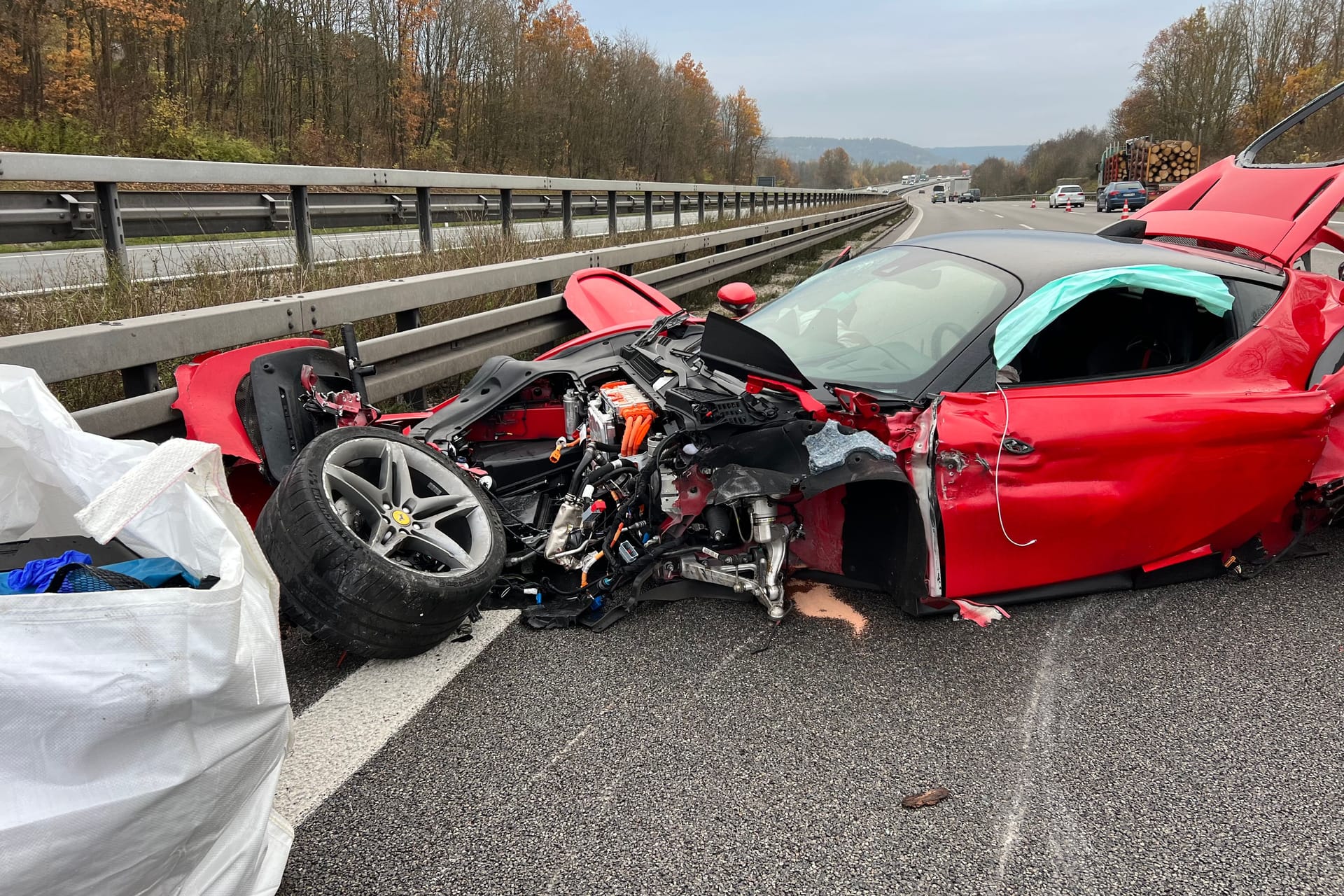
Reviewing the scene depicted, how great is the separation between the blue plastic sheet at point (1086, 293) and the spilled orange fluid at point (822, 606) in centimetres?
108

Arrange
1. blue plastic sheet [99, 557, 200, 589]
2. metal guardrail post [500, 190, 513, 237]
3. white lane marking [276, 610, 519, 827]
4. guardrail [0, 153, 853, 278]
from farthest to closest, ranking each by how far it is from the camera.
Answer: metal guardrail post [500, 190, 513, 237]
guardrail [0, 153, 853, 278]
white lane marking [276, 610, 519, 827]
blue plastic sheet [99, 557, 200, 589]

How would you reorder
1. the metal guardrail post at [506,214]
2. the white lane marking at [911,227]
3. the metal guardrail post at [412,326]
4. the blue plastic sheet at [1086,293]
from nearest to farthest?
1. the blue plastic sheet at [1086,293]
2. the metal guardrail post at [412,326]
3. the metal guardrail post at [506,214]
4. the white lane marking at [911,227]

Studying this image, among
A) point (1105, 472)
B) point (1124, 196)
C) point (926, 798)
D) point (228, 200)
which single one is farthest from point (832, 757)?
point (1124, 196)

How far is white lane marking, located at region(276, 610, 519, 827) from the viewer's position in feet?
6.98

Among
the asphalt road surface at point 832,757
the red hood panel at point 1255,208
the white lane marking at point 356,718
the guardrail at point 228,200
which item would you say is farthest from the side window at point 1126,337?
the guardrail at point 228,200

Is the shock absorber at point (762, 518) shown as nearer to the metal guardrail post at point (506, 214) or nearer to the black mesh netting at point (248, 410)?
the black mesh netting at point (248, 410)

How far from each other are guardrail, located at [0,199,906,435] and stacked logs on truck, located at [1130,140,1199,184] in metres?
48.5

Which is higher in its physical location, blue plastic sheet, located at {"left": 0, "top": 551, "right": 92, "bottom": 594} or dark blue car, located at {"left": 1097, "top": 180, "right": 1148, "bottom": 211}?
dark blue car, located at {"left": 1097, "top": 180, "right": 1148, "bottom": 211}

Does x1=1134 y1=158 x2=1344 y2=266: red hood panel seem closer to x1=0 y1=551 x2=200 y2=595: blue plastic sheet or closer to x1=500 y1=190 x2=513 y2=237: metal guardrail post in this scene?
x1=0 y1=551 x2=200 y2=595: blue plastic sheet

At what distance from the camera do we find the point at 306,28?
76.9 feet

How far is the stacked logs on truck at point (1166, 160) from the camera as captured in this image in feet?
155

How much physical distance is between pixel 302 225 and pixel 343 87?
22684mm

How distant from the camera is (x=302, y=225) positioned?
5348 millimetres

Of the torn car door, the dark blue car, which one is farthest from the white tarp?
the dark blue car
